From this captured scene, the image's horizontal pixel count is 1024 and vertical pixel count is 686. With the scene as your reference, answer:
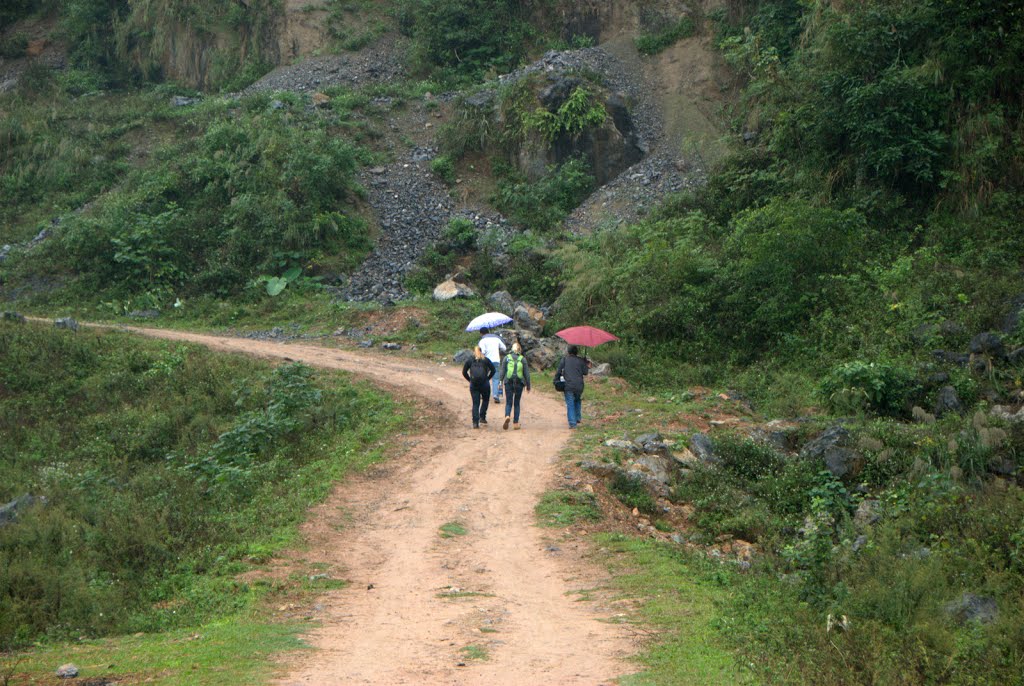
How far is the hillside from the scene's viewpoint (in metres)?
10.0

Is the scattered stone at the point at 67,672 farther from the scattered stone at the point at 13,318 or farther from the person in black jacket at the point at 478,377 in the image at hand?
the scattered stone at the point at 13,318

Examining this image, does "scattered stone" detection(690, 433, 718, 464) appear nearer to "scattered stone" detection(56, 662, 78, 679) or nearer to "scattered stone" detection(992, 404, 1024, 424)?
"scattered stone" detection(992, 404, 1024, 424)

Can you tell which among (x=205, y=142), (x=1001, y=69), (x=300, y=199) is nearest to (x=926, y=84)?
(x=1001, y=69)

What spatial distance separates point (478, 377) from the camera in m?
14.7

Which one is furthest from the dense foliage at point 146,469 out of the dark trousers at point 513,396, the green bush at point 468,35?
the green bush at point 468,35

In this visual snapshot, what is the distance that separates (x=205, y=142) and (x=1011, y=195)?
23.7 metres

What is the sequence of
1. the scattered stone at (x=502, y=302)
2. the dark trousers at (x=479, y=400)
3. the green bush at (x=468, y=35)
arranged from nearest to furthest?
the dark trousers at (x=479, y=400)
the scattered stone at (x=502, y=302)
the green bush at (x=468, y=35)

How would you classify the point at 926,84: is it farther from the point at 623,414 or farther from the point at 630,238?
the point at 623,414

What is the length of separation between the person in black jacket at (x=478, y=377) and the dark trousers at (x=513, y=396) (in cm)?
36

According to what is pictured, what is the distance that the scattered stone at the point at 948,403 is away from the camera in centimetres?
1408

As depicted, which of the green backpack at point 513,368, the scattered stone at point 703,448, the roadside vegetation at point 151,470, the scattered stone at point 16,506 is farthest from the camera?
the green backpack at point 513,368

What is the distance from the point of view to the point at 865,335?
1717 centimetres

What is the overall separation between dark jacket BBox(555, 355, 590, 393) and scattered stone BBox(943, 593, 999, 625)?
23.6 ft

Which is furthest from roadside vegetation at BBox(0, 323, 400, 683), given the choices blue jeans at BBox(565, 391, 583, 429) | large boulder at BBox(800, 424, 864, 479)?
large boulder at BBox(800, 424, 864, 479)
